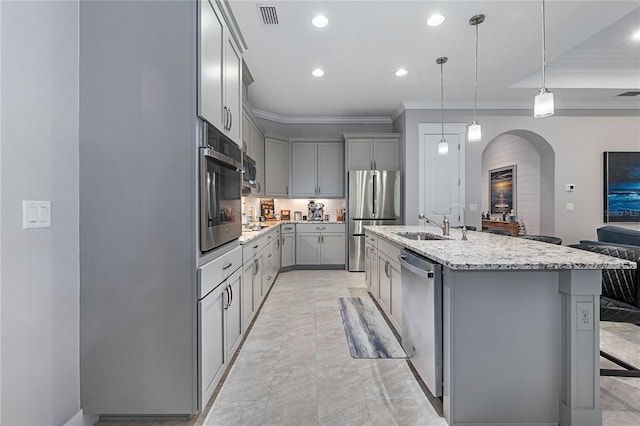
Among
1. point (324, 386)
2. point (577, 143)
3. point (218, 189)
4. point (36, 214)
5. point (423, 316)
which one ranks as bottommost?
point (324, 386)

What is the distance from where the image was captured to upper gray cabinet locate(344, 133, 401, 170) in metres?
5.60

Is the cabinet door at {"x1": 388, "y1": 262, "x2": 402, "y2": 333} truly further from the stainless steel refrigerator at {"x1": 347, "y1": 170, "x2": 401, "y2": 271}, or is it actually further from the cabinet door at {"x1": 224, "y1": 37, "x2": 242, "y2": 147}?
the stainless steel refrigerator at {"x1": 347, "y1": 170, "x2": 401, "y2": 271}

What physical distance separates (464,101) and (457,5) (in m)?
2.70

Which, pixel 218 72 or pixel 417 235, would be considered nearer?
pixel 218 72

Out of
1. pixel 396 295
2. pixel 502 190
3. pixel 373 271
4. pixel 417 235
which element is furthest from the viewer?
pixel 502 190

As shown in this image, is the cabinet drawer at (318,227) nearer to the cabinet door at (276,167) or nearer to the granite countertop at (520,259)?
the cabinet door at (276,167)

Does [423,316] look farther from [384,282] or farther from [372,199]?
[372,199]

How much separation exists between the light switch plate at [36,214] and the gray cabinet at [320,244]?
4.33 metres

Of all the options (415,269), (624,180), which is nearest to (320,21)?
(415,269)

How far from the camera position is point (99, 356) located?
62.7 inches

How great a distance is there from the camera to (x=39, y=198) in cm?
135

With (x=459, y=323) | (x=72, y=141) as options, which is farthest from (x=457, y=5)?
(x=72, y=141)

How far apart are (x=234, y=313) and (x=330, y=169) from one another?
4083 mm

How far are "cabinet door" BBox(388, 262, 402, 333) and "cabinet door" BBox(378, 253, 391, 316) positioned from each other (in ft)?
0.39
